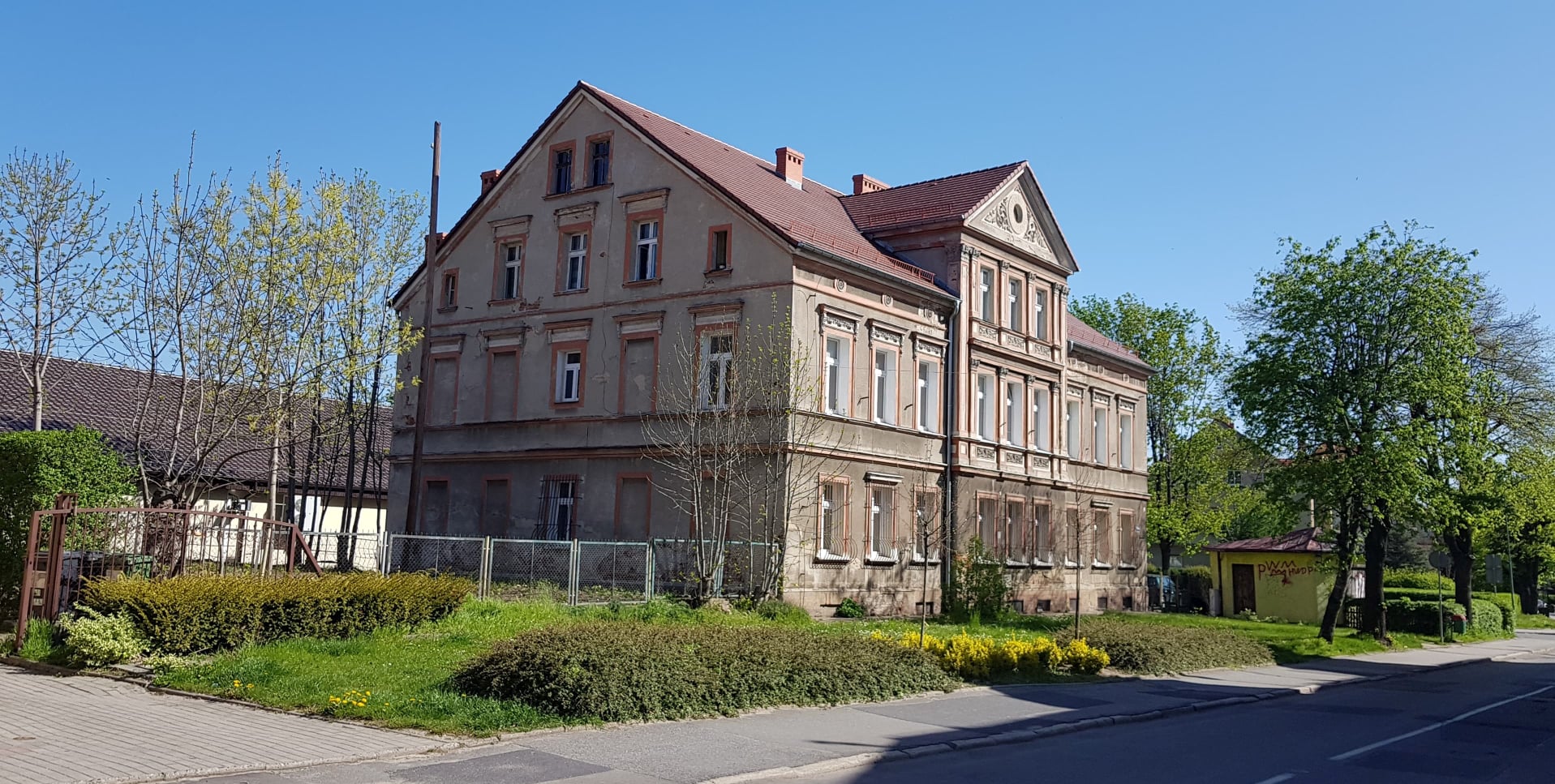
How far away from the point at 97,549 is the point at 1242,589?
3787cm

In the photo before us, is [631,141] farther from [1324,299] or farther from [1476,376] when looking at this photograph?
[1476,376]

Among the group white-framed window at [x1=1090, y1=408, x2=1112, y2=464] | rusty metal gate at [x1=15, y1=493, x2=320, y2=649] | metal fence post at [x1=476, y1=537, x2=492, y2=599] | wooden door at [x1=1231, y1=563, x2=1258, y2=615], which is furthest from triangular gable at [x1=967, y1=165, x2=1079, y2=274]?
rusty metal gate at [x1=15, y1=493, x2=320, y2=649]

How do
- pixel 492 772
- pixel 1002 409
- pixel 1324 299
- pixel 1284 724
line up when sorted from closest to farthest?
pixel 492 772 < pixel 1284 724 < pixel 1324 299 < pixel 1002 409

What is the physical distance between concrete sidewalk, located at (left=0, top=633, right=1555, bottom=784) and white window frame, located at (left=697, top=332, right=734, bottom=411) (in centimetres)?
1227

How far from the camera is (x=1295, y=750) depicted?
1373 centimetres

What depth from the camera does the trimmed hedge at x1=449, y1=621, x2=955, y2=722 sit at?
12.9 meters

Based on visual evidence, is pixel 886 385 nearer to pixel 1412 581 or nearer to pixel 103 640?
pixel 103 640

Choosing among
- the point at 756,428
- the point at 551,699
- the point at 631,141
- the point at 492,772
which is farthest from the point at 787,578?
the point at 492,772

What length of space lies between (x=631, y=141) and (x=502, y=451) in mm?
8850

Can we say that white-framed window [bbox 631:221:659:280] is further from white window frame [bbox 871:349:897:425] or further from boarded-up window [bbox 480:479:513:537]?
boarded-up window [bbox 480:479:513:537]

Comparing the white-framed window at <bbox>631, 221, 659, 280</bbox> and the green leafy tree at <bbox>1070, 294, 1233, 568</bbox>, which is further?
the green leafy tree at <bbox>1070, 294, 1233, 568</bbox>

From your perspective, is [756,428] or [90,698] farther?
[756,428]

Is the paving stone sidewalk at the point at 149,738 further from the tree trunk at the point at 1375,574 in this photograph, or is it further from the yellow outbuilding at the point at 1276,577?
the yellow outbuilding at the point at 1276,577

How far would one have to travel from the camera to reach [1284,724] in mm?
16359
